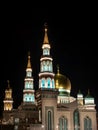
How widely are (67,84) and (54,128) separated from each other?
13334 millimetres

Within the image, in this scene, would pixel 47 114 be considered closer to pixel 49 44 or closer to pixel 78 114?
pixel 78 114

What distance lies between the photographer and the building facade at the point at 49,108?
60719mm

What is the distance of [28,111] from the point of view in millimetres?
67250

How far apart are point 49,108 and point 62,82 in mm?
10694

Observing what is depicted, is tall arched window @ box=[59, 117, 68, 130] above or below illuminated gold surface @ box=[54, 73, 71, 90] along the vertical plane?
below

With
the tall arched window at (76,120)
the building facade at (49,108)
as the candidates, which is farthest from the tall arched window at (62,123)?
the tall arched window at (76,120)

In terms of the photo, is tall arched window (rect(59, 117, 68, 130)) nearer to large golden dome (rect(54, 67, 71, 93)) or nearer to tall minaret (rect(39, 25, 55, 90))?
tall minaret (rect(39, 25, 55, 90))

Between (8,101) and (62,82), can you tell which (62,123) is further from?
(8,101)

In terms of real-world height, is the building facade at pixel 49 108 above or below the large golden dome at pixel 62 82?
below

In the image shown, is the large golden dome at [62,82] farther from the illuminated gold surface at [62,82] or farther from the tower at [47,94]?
the tower at [47,94]

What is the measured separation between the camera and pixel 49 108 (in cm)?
6112

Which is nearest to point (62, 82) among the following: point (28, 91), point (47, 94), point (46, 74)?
point (28, 91)

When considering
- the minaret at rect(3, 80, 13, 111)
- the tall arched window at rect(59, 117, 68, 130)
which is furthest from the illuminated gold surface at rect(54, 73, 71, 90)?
the minaret at rect(3, 80, 13, 111)

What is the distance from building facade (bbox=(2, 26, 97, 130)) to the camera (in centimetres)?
6072
